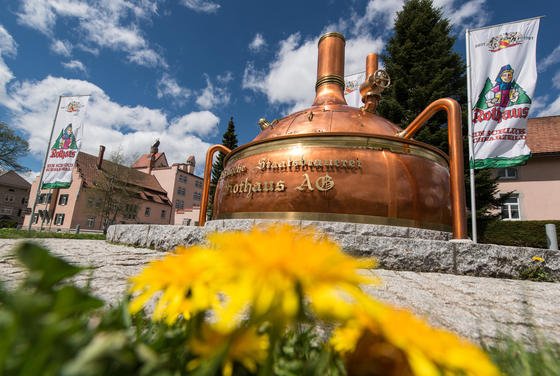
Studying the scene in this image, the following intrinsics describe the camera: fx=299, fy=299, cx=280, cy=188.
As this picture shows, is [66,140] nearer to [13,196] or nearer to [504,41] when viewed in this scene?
[504,41]

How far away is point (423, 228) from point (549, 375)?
4299 millimetres

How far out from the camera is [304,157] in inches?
195

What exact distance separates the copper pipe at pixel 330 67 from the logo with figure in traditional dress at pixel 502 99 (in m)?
5.30

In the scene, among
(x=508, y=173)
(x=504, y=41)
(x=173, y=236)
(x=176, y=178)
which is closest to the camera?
(x=173, y=236)

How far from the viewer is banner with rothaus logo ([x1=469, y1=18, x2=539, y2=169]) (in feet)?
29.1

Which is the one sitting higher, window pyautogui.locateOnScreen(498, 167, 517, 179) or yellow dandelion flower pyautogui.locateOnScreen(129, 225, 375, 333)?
window pyautogui.locateOnScreen(498, 167, 517, 179)

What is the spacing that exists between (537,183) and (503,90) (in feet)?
49.8

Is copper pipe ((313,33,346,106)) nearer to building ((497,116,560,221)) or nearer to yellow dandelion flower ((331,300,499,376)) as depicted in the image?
yellow dandelion flower ((331,300,499,376))

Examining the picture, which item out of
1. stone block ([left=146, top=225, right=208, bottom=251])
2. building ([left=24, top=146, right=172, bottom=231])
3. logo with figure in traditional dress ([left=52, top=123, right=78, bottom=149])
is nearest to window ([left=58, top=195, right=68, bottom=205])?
building ([left=24, top=146, right=172, bottom=231])

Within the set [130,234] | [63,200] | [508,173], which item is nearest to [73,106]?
[130,234]

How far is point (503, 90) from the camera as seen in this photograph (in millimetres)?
9078

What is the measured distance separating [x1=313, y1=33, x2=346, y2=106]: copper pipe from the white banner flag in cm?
726

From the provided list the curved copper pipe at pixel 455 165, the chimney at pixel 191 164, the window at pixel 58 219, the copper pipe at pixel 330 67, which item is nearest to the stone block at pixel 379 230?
the curved copper pipe at pixel 455 165

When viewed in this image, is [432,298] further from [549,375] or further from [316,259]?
[316,259]
